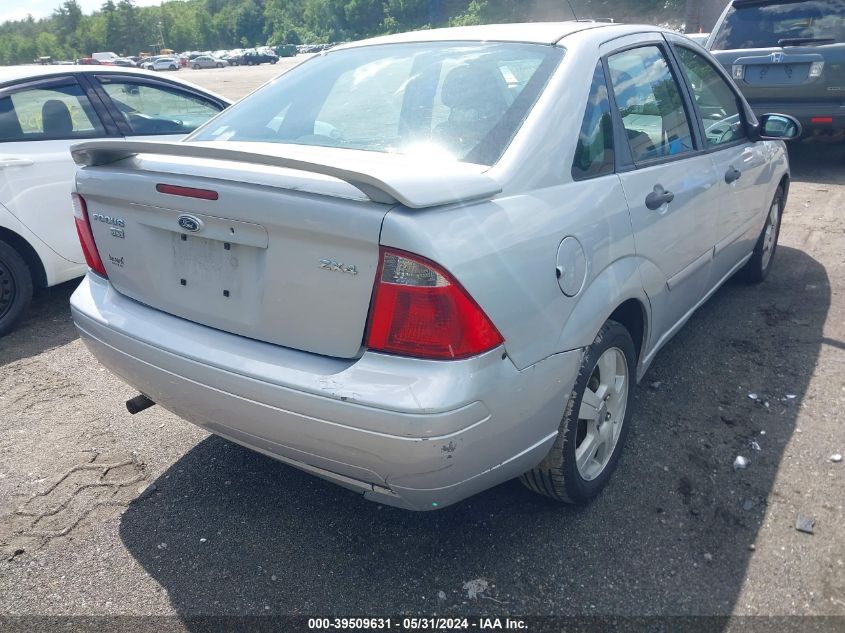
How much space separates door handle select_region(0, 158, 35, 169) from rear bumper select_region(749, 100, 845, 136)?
7113 mm

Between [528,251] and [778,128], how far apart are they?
8.93 ft

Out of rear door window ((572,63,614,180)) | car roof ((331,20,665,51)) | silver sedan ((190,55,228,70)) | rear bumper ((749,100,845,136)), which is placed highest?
car roof ((331,20,665,51))

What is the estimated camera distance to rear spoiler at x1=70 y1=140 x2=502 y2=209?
182 centimetres

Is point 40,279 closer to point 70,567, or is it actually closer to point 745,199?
point 70,567

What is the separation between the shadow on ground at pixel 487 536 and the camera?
2.25 metres

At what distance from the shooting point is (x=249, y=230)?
2047mm

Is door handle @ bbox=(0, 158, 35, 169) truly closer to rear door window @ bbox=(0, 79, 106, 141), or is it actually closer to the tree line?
rear door window @ bbox=(0, 79, 106, 141)

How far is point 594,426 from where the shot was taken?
2.61 metres

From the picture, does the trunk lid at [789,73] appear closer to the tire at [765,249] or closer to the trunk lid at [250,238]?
the tire at [765,249]

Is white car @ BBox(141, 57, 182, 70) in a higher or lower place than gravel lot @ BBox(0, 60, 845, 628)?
lower

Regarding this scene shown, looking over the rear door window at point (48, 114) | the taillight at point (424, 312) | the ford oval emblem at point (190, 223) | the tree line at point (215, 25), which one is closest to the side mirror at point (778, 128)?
the taillight at point (424, 312)

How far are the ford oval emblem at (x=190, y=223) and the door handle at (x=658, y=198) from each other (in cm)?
168

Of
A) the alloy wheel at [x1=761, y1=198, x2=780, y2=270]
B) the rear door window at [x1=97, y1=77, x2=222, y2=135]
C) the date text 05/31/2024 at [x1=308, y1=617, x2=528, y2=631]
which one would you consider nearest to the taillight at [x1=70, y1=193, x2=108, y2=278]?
the date text 05/31/2024 at [x1=308, y1=617, x2=528, y2=631]

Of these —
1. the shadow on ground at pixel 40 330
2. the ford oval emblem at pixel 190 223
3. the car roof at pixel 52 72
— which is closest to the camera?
the ford oval emblem at pixel 190 223
